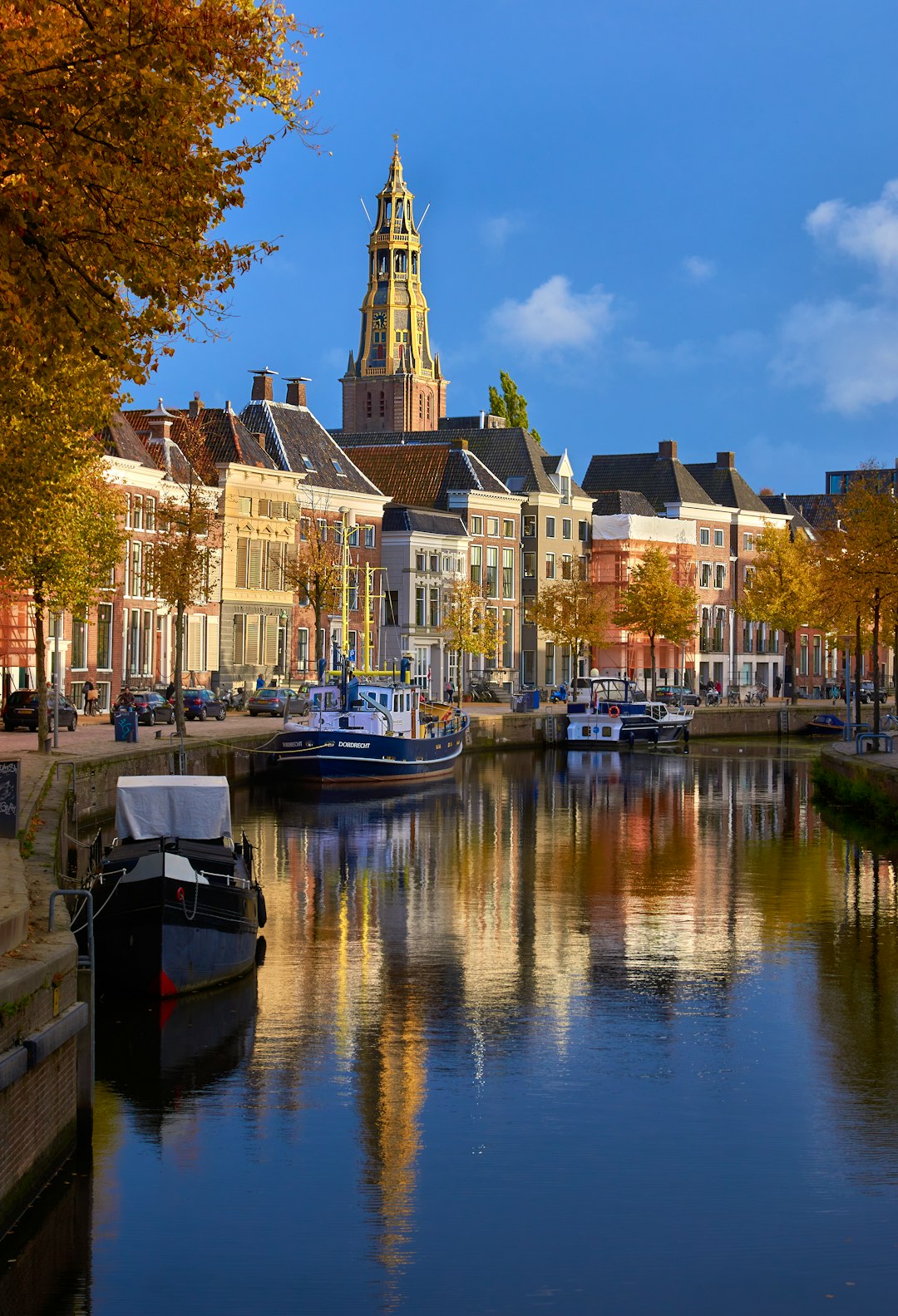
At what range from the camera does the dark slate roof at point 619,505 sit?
11906 centimetres

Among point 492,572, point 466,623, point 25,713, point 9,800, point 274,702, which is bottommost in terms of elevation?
point 9,800

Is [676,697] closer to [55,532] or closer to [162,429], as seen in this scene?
[162,429]

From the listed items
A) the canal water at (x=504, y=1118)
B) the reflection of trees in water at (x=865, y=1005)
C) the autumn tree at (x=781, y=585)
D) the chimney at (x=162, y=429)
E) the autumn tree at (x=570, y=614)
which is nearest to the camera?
the canal water at (x=504, y=1118)

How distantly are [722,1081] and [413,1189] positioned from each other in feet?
18.1

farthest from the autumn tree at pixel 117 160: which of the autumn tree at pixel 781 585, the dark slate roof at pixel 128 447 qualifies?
the autumn tree at pixel 781 585

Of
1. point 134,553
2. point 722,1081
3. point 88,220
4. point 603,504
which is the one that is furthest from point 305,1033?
point 603,504

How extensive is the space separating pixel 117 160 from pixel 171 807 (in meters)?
14.6

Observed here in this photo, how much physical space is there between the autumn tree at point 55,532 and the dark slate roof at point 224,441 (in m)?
29.3

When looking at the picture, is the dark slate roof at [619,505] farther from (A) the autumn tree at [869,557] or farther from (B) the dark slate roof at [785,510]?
(A) the autumn tree at [869,557]

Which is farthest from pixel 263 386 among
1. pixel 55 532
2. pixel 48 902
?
pixel 48 902

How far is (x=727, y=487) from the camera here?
5138 inches

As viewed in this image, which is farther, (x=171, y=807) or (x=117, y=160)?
(x=171, y=807)

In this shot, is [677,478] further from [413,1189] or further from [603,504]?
[413,1189]

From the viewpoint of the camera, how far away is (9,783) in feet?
93.4
